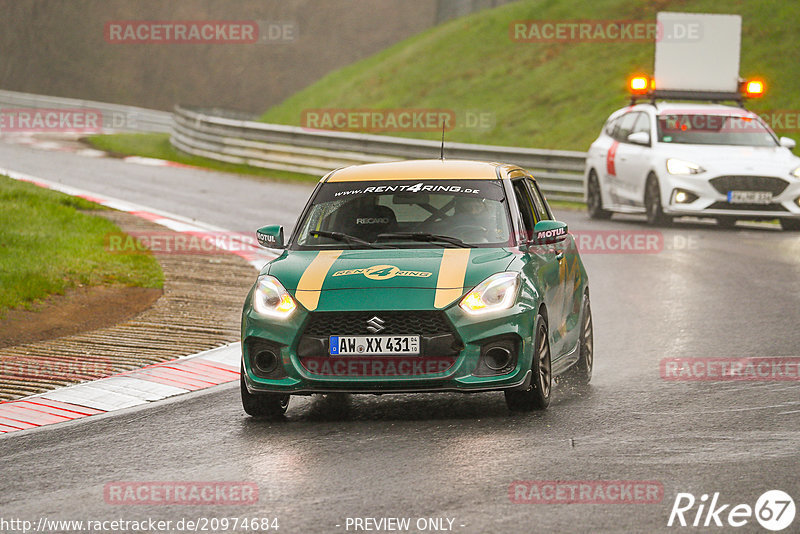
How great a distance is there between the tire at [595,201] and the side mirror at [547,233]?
1293 cm

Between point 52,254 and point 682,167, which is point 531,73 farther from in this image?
point 52,254

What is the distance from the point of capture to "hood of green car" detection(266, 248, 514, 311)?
793 centimetres

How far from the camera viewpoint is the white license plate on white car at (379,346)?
7832mm

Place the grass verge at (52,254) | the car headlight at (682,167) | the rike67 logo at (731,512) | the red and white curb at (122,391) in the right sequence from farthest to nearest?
the car headlight at (682,167)
the grass verge at (52,254)
the red and white curb at (122,391)
the rike67 logo at (731,512)

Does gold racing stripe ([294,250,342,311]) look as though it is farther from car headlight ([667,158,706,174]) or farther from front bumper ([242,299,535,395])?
car headlight ([667,158,706,174])

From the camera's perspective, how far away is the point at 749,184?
19500 mm

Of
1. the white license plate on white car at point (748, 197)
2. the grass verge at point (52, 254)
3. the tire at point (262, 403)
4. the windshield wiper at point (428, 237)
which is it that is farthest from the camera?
the white license plate on white car at point (748, 197)

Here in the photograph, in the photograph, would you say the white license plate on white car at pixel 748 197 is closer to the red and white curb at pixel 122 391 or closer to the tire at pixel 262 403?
the red and white curb at pixel 122 391

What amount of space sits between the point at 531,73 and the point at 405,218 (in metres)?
30.4

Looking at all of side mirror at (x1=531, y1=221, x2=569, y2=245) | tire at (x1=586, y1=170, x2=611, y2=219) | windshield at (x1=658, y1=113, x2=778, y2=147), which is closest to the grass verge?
side mirror at (x1=531, y1=221, x2=569, y2=245)

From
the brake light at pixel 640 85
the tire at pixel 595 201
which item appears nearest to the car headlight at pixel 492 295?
the tire at pixel 595 201

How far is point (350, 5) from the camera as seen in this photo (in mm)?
50750

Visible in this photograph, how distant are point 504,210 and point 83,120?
33.7m

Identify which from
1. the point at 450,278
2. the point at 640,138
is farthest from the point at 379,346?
the point at 640,138
